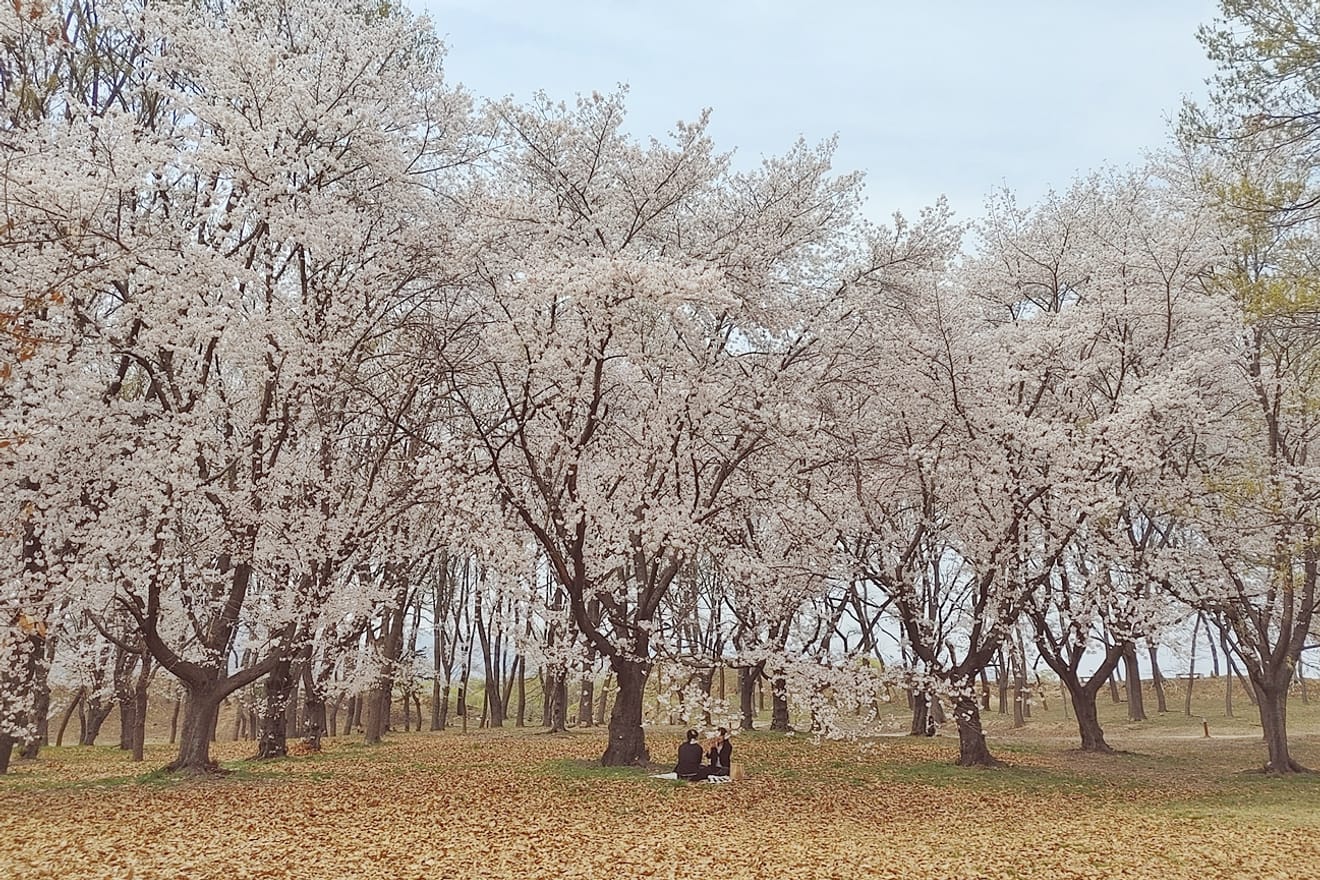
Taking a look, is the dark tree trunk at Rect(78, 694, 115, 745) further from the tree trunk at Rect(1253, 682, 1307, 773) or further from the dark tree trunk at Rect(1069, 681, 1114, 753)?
the tree trunk at Rect(1253, 682, 1307, 773)

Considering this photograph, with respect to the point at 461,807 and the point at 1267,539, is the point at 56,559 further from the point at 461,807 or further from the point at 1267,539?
the point at 1267,539

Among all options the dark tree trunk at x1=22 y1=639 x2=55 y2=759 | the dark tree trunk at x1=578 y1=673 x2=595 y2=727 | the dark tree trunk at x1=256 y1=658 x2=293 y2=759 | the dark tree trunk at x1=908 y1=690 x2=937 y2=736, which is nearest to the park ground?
the dark tree trunk at x1=22 y1=639 x2=55 y2=759

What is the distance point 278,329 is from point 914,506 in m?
12.2

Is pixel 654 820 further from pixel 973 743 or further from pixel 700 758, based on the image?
pixel 973 743

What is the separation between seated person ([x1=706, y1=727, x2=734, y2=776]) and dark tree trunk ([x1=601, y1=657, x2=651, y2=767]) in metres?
1.62

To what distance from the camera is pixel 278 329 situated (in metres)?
13.2

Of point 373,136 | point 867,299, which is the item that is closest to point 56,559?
point 373,136

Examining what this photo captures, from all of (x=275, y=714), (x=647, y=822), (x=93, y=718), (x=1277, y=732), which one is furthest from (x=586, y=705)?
(x=647, y=822)

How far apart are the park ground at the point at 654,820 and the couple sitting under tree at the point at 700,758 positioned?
0.95ft

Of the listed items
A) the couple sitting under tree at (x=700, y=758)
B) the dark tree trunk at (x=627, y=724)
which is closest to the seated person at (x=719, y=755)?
the couple sitting under tree at (x=700, y=758)

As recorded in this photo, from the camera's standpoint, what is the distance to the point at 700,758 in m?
14.3

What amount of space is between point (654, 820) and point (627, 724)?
15.5ft

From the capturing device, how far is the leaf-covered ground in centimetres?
875

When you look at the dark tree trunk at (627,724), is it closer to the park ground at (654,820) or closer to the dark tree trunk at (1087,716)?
the park ground at (654,820)
